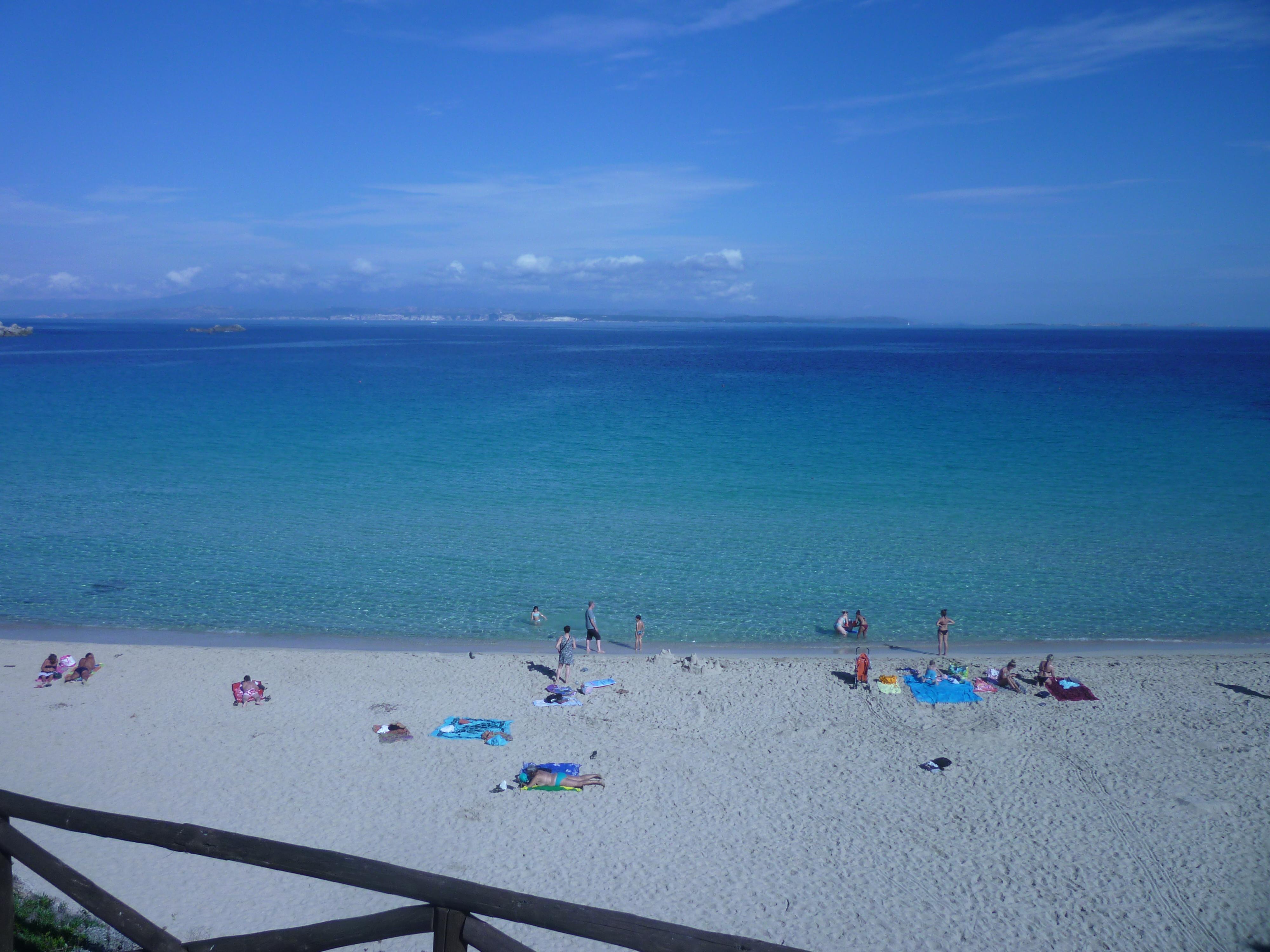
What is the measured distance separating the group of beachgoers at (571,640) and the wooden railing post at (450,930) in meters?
14.2

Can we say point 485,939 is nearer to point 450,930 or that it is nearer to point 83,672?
point 450,930

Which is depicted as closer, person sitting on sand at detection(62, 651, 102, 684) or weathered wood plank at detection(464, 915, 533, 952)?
weathered wood plank at detection(464, 915, 533, 952)

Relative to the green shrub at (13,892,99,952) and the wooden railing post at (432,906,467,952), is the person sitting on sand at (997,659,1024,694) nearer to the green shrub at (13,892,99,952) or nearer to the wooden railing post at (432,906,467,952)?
the green shrub at (13,892,99,952)

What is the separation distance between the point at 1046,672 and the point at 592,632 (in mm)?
9618

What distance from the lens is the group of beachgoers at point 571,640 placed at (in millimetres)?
16594

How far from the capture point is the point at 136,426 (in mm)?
50250

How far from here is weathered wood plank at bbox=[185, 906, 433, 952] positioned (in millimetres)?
2471

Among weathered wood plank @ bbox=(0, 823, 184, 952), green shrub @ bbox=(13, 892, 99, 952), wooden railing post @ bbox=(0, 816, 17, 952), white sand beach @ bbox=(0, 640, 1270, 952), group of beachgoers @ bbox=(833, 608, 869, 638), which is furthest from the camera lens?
group of beachgoers @ bbox=(833, 608, 869, 638)

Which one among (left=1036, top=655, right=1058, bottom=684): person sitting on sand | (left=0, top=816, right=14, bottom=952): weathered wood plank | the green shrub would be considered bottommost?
(left=1036, top=655, right=1058, bottom=684): person sitting on sand

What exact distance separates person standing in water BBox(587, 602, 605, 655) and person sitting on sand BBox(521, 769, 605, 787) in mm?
5871

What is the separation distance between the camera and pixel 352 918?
8.46 feet

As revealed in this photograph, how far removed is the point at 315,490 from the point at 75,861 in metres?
25.7

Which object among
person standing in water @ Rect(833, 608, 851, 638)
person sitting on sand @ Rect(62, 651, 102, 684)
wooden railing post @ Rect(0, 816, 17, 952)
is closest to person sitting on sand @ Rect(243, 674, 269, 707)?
person sitting on sand @ Rect(62, 651, 102, 684)

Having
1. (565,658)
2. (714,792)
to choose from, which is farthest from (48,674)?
(714,792)
